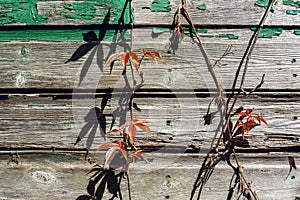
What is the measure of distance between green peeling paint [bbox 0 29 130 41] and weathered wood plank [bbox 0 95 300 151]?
23 cm

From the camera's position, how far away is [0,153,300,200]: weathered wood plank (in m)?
1.60

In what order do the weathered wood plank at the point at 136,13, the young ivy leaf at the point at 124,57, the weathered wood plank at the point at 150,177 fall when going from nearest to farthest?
the young ivy leaf at the point at 124,57
the weathered wood plank at the point at 136,13
the weathered wood plank at the point at 150,177

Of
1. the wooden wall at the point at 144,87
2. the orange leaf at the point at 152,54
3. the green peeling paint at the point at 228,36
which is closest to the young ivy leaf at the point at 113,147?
the wooden wall at the point at 144,87

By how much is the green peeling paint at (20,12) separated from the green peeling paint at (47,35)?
0.04 meters

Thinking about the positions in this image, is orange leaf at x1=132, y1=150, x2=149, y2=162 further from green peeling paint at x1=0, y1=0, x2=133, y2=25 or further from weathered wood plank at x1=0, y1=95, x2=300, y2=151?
green peeling paint at x1=0, y1=0, x2=133, y2=25

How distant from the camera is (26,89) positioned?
154 centimetres

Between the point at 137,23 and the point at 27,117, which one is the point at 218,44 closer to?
the point at 137,23

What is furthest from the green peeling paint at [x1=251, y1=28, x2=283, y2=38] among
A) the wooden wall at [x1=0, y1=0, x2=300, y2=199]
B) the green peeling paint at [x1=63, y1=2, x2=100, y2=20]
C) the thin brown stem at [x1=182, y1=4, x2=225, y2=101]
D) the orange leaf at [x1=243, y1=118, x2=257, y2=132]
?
the green peeling paint at [x1=63, y1=2, x2=100, y2=20]

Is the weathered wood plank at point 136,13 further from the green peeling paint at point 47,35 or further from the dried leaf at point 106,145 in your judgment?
the dried leaf at point 106,145

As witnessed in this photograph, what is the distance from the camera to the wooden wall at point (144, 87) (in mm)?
1498

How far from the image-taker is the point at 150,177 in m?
1.61

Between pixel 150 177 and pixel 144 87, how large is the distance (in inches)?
14.4

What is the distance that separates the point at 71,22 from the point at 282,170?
1.01 metres

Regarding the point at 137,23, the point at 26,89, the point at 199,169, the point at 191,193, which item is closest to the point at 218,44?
the point at 137,23
